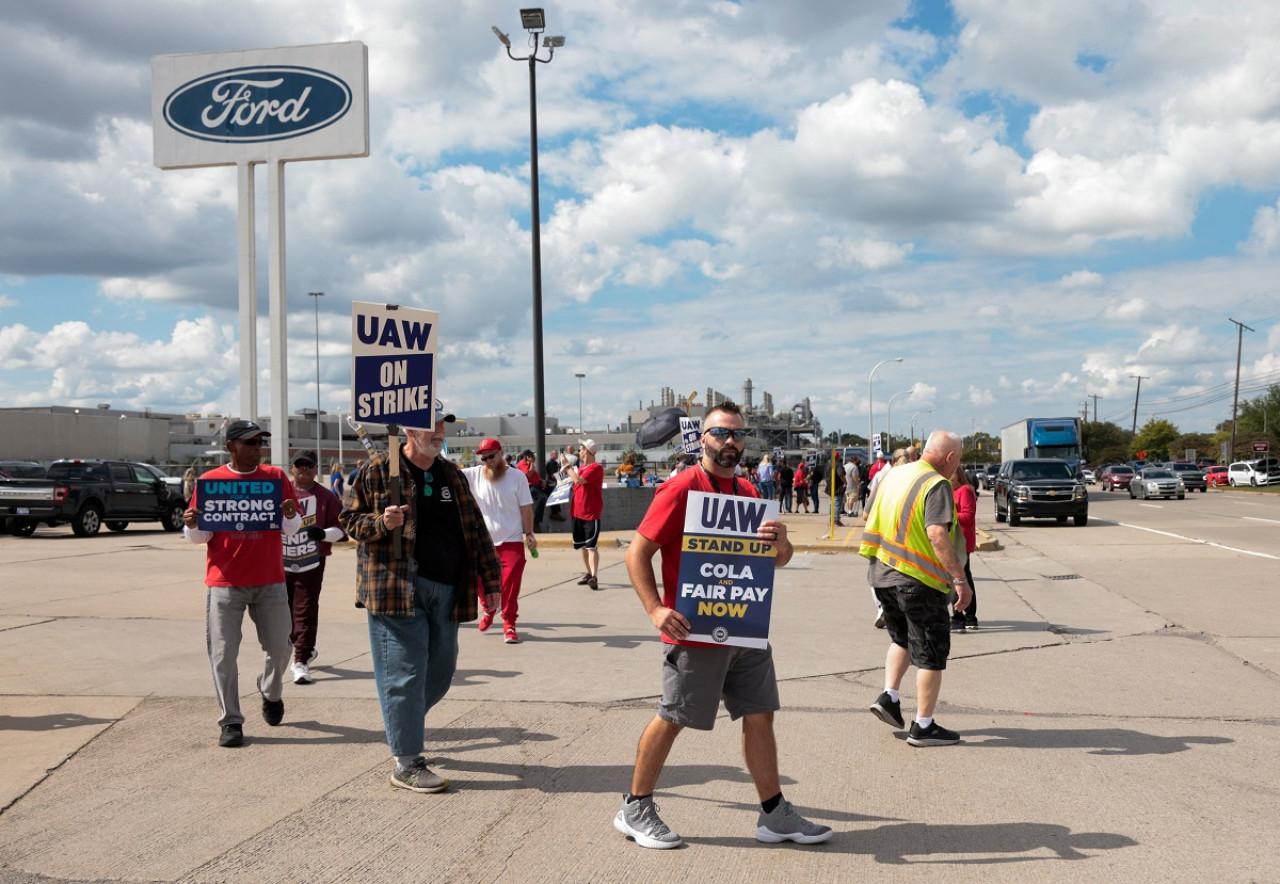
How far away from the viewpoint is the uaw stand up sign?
24609mm

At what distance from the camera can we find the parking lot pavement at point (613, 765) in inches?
174

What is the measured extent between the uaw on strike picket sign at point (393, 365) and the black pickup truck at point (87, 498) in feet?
68.6

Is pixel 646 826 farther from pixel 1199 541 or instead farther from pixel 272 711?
pixel 1199 541

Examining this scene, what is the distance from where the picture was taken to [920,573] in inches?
245

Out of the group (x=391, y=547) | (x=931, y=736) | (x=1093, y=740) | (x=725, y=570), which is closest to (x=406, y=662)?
(x=391, y=547)

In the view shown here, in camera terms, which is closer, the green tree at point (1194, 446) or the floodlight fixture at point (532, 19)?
the floodlight fixture at point (532, 19)

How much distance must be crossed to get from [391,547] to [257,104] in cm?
2285

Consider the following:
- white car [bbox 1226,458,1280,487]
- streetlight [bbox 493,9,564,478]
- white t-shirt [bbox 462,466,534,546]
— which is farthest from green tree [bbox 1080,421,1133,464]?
white t-shirt [bbox 462,466,534,546]

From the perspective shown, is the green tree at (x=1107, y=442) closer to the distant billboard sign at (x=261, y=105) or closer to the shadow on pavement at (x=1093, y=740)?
the distant billboard sign at (x=261, y=105)

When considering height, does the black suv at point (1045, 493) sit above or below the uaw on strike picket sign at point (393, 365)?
below

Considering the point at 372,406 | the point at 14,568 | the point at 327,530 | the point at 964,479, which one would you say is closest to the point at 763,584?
the point at 372,406

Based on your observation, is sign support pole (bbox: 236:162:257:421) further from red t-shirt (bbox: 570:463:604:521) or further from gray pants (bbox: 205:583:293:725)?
gray pants (bbox: 205:583:293:725)

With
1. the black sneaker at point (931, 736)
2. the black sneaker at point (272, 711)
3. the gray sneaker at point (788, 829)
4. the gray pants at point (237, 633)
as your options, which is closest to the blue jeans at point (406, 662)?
the gray pants at point (237, 633)

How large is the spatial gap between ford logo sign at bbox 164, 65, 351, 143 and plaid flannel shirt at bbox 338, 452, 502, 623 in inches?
838
